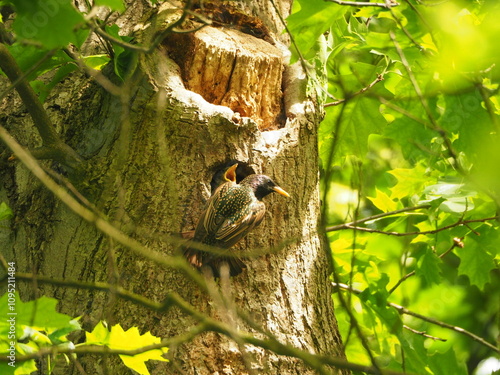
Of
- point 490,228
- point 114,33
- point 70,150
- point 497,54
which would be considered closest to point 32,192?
point 70,150

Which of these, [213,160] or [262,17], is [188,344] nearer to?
[213,160]

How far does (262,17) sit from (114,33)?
1.01 metres

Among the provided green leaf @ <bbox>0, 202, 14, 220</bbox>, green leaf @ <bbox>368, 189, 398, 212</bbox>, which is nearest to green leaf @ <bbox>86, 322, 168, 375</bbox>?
green leaf @ <bbox>0, 202, 14, 220</bbox>

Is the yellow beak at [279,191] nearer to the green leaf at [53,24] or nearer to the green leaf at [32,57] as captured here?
the green leaf at [32,57]

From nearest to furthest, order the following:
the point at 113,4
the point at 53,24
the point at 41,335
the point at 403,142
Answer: the point at 53,24, the point at 41,335, the point at 113,4, the point at 403,142

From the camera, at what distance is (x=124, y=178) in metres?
2.51

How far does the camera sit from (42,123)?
7.96ft

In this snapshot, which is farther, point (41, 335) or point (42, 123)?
point (42, 123)

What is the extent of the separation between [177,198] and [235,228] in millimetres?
289

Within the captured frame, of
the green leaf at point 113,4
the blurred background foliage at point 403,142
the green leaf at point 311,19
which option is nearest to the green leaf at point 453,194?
the blurred background foliage at point 403,142

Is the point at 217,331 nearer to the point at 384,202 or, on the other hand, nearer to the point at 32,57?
the point at 32,57

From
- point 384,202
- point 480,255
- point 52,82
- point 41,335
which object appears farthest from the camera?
point 384,202

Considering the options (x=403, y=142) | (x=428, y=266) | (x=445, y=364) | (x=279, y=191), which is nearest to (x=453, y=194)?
(x=403, y=142)

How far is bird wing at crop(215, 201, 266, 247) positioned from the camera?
246cm
